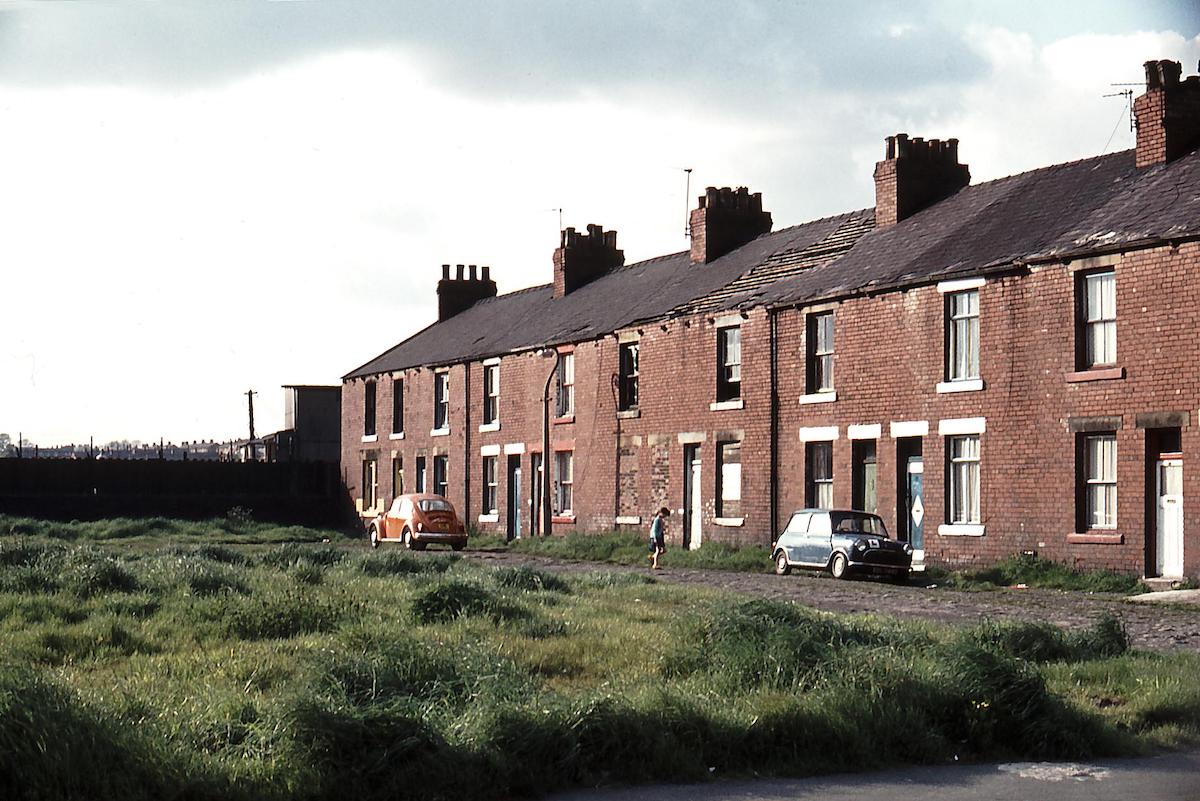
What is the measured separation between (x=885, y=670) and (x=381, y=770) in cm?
388

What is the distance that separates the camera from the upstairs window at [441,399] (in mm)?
48469

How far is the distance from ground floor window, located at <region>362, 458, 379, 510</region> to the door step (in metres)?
33.2

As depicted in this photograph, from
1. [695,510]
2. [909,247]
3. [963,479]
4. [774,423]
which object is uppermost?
[909,247]

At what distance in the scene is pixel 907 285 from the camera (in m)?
29.5

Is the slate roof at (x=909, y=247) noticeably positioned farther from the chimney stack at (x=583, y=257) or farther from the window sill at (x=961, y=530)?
the window sill at (x=961, y=530)

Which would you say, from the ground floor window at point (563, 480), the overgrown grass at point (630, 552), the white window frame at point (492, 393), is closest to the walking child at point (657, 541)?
the overgrown grass at point (630, 552)

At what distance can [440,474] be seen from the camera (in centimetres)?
4938

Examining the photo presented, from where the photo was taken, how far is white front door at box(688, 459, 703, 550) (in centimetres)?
3566

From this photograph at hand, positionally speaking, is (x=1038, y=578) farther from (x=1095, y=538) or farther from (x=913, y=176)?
(x=913, y=176)

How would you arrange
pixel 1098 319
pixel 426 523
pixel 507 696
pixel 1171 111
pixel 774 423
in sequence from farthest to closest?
pixel 426 523 < pixel 774 423 < pixel 1171 111 < pixel 1098 319 < pixel 507 696

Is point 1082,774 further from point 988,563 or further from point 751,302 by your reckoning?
point 751,302

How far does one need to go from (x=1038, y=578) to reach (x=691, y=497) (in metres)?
11.3

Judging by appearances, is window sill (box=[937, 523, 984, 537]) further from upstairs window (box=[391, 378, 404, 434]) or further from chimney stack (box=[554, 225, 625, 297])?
upstairs window (box=[391, 378, 404, 434])

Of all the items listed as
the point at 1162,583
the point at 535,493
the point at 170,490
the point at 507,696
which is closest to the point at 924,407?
the point at 1162,583
